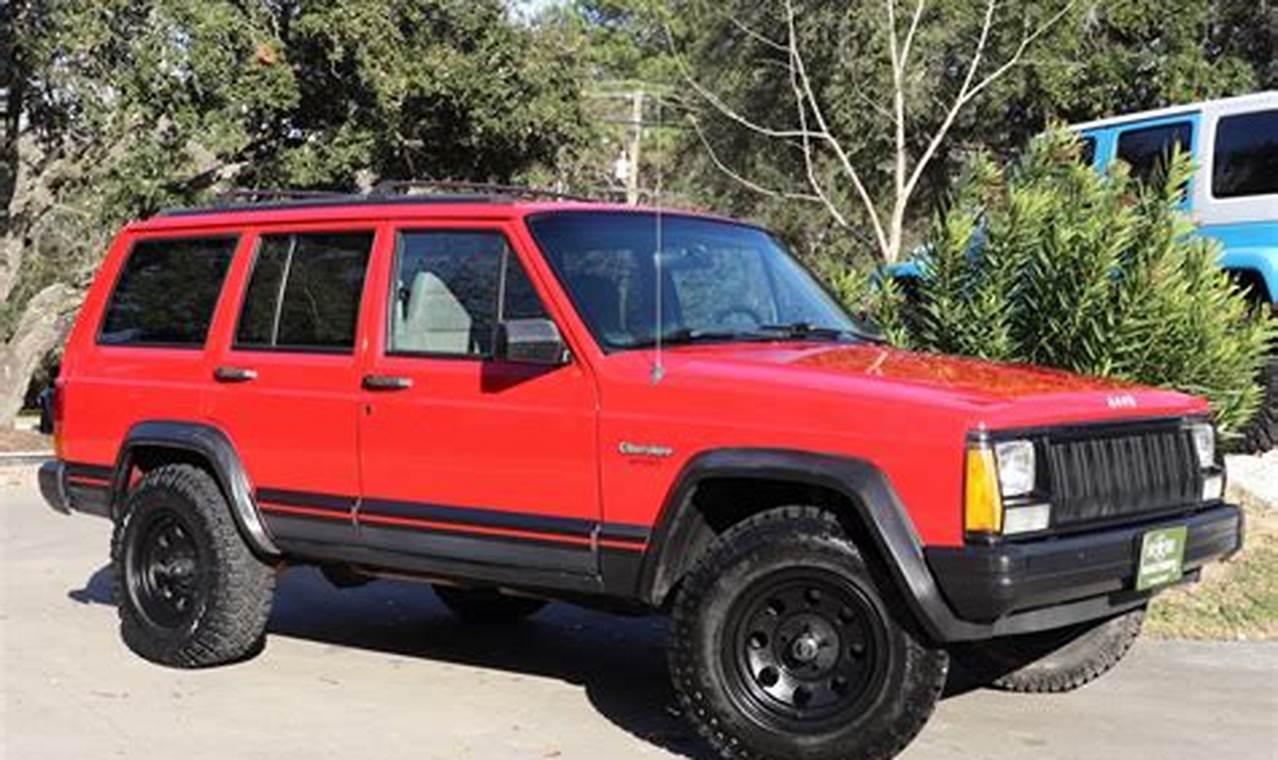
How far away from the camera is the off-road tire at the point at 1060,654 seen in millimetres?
5949

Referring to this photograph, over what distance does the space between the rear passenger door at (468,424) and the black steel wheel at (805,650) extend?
646 mm

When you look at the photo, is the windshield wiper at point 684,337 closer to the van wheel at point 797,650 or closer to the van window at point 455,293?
the van window at point 455,293

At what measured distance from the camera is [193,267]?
6758 millimetres

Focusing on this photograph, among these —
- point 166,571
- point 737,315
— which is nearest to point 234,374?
point 166,571

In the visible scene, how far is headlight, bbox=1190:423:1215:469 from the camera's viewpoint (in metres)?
5.36

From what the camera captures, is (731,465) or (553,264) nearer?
(731,465)

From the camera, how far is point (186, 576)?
6.51 metres

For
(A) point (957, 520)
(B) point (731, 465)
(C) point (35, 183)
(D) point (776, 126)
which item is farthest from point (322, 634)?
(D) point (776, 126)

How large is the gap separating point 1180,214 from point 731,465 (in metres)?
4.13

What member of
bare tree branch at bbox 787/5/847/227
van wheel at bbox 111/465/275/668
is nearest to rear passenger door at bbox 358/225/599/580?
van wheel at bbox 111/465/275/668

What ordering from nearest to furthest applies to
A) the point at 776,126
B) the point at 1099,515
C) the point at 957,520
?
1. the point at 957,520
2. the point at 1099,515
3. the point at 776,126

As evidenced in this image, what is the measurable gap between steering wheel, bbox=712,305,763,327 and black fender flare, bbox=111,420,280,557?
212 cm

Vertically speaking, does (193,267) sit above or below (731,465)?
above

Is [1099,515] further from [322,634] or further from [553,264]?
[322,634]
